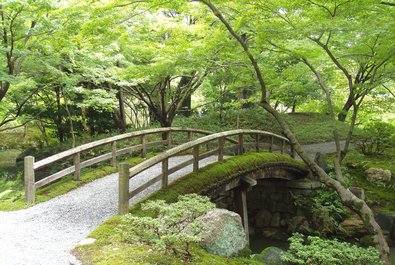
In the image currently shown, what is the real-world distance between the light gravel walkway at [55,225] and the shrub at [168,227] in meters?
0.88

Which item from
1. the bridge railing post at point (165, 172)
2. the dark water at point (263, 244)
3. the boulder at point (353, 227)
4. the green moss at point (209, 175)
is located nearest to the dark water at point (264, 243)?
the dark water at point (263, 244)

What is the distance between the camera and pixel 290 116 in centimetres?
2345

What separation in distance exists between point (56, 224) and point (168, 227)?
2558mm

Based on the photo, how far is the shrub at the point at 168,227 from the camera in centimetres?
438

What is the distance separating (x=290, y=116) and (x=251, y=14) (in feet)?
56.7

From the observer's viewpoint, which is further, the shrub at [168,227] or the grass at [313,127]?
the grass at [313,127]

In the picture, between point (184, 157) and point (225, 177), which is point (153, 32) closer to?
point (184, 157)

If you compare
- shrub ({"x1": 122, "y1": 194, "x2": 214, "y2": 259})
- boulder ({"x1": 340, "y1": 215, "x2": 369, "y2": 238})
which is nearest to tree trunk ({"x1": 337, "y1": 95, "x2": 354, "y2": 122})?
boulder ({"x1": 340, "y1": 215, "x2": 369, "y2": 238})

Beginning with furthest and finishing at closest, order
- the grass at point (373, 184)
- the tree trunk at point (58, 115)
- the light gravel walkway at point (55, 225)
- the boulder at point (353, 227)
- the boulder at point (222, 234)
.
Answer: the tree trunk at point (58, 115) < the grass at point (373, 184) < the boulder at point (353, 227) < the boulder at point (222, 234) < the light gravel walkway at point (55, 225)

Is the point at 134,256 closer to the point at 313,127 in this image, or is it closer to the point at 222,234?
the point at 222,234

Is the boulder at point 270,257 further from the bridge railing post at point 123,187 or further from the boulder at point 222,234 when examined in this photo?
the bridge railing post at point 123,187

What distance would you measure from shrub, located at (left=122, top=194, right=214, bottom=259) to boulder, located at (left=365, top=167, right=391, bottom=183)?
11.7 m

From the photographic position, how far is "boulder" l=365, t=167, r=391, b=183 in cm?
1409

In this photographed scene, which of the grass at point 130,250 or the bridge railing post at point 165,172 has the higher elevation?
the bridge railing post at point 165,172
